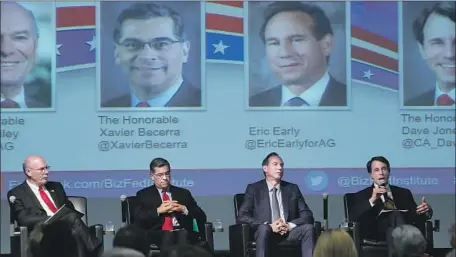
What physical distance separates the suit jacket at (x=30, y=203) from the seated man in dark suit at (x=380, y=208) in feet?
7.43

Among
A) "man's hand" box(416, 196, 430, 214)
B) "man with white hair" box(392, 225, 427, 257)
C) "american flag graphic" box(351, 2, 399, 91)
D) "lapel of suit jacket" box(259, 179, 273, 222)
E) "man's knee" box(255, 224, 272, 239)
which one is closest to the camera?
"man with white hair" box(392, 225, 427, 257)

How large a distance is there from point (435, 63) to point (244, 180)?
1915 mm

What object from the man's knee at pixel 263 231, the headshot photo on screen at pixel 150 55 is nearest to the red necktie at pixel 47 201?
the headshot photo on screen at pixel 150 55

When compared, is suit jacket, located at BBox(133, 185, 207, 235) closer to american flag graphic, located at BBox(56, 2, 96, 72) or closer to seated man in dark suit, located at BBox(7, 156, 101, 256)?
seated man in dark suit, located at BBox(7, 156, 101, 256)

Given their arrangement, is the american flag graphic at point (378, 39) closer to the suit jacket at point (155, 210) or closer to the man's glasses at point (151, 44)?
the man's glasses at point (151, 44)

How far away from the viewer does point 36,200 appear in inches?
305

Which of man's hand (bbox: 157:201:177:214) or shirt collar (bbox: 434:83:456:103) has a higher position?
shirt collar (bbox: 434:83:456:103)

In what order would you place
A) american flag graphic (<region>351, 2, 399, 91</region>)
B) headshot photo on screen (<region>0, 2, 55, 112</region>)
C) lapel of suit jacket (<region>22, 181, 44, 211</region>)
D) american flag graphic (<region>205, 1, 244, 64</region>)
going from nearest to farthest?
lapel of suit jacket (<region>22, 181, 44, 211</region>), headshot photo on screen (<region>0, 2, 55, 112</region>), american flag graphic (<region>205, 1, 244, 64</region>), american flag graphic (<region>351, 2, 399, 91</region>)

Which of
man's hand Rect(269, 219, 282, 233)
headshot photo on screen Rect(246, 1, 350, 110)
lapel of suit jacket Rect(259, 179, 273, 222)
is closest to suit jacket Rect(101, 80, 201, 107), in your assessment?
headshot photo on screen Rect(246, 1, 350, 110)

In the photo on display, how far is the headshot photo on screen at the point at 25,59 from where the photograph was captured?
8422mm

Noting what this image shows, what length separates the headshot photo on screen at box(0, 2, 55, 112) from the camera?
27.6ft

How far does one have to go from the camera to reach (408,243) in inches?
183

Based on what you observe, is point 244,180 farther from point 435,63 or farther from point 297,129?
point 435,63

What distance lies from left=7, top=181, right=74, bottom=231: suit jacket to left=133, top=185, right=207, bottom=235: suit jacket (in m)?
0.54
